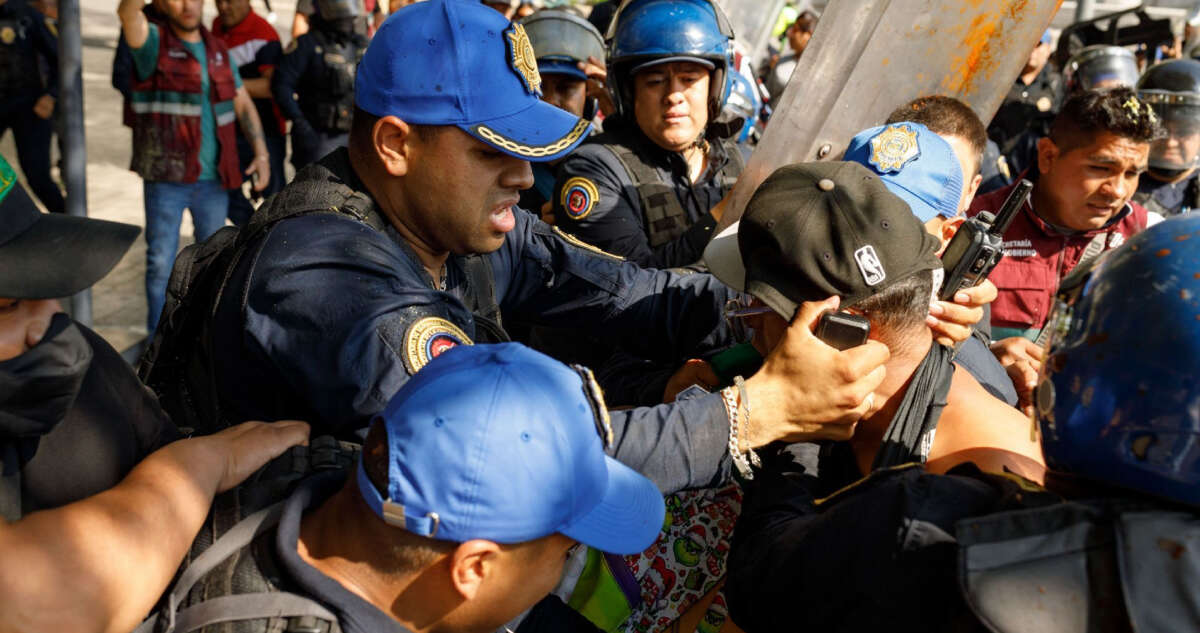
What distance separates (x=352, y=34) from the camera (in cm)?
752

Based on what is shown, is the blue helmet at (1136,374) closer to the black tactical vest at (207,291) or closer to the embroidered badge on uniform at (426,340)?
the embroidered badge on uniform at (426,340)

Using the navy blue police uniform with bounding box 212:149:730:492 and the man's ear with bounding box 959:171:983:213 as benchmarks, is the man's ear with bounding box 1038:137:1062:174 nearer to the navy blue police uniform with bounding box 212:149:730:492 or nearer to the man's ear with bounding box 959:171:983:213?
the man's ear with bounding box 959:171:983:213

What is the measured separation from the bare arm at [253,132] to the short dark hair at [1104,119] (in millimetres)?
4927

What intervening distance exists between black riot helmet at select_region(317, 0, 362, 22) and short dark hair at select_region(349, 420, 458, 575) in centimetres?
639

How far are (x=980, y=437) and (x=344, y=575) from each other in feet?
4.29

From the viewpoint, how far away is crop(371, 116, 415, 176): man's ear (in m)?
2.24

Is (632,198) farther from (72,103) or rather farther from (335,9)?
(335,9)

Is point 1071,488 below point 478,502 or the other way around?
the other way around

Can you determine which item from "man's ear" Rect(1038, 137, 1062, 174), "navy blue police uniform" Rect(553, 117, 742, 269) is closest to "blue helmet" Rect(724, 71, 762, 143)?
"navy blue police uniform" Rect(553, 117, 742, 269)

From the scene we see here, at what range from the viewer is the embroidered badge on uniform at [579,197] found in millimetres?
3594

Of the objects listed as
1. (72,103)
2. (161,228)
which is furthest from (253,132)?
(72,103)

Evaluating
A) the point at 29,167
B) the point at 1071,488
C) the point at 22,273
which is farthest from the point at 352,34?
the point at 1071,488

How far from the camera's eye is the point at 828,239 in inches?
79.1

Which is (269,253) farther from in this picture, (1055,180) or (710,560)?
(1055,180)
